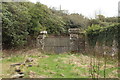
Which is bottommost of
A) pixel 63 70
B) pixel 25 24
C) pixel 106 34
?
pixel 63 70

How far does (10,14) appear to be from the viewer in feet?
25.1

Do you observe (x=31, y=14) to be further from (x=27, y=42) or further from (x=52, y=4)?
(x=52, y=4)

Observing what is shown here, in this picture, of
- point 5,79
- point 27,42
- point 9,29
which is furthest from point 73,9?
point 5,79

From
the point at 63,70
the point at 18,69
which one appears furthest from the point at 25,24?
the point at 63,70

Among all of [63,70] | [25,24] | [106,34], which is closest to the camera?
[63,70]

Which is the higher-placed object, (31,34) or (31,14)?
(31,14)

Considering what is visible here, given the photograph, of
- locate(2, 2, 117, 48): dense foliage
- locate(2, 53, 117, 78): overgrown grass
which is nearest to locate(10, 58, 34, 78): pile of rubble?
locate(2, 53, 117, 78): overgrown grass

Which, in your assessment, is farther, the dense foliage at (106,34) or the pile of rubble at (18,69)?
the dense foliage at (106,34)

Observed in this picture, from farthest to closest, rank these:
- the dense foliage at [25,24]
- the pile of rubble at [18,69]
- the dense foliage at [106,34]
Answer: the dense foliage at [25,24]
the dense foliage at [106,34]
the pile of rubble at [18,69]

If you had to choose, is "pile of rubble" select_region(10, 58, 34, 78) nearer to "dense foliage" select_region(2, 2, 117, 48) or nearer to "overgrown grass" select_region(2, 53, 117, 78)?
"overgrown grass" select_region(2, 53, 117, 78)

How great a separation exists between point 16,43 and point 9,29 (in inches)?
40.4

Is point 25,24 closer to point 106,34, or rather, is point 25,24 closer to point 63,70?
point 106,34

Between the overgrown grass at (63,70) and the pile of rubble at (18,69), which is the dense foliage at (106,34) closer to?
the overgrown grass at (63,70)

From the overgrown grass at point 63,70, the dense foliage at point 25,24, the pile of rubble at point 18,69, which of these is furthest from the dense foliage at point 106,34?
the pile of rubble at point 18,69
